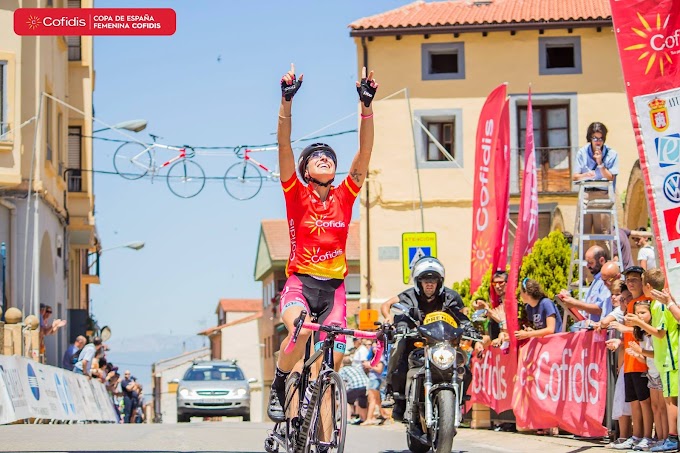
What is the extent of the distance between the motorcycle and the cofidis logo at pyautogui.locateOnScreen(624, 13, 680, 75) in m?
2.56

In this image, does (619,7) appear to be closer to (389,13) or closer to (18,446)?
(18,446)

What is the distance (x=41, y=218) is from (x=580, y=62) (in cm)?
1931

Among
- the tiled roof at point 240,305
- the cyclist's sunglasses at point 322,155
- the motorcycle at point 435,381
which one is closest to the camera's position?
the cyclist's sunglasses at point 322,155

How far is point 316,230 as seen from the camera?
29.4 feet

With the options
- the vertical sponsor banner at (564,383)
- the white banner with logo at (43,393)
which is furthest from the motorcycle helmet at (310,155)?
the white banner with logo at (43,393)

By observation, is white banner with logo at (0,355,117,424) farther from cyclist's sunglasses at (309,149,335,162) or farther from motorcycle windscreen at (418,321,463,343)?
cyclist's sunglasses at (309,149,335,162)

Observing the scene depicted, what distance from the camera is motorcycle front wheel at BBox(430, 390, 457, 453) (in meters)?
10.0

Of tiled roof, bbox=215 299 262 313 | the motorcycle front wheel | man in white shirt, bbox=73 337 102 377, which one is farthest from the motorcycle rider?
tiled roof, bbox=215 299 262 313

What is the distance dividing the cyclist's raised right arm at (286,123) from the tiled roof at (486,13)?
106 feet

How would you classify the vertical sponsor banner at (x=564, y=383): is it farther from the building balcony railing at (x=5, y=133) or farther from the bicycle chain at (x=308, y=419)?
the building balcony railing at (x=5, y=133)

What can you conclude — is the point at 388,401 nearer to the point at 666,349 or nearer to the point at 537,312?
the point at 666,349

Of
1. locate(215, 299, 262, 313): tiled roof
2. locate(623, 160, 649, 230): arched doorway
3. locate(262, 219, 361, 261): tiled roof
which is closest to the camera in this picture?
locate(623, 160, 649, 230): arched doorway

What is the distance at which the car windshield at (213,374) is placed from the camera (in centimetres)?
3297

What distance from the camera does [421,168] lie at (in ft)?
134
